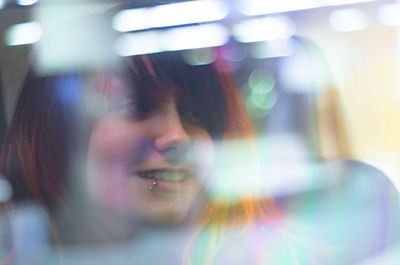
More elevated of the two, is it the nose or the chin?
the nose

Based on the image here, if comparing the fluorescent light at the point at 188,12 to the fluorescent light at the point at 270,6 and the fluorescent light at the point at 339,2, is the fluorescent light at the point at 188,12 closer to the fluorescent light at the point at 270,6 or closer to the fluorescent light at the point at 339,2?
the fluorescent light at the point at 270,6

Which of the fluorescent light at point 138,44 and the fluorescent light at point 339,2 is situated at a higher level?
the fluorescent light at point 339,2

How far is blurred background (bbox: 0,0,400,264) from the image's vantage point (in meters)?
1.48

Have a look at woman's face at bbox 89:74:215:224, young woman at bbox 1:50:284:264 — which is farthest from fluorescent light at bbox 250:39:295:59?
woman's face at bbox 89:74:215:224

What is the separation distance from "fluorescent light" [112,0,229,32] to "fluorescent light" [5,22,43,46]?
0.79ft

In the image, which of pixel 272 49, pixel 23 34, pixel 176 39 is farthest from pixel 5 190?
pixel 272 49

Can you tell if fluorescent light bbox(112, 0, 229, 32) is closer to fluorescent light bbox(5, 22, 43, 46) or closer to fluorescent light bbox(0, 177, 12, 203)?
fluorescent light bbox(5, 22, 43, 46)

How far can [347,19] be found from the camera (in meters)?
1.51

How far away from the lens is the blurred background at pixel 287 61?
148 cm

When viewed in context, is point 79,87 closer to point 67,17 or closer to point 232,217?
point 67,17

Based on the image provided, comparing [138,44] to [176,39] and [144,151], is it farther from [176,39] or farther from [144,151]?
[144,151]

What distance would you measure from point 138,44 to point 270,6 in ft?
1.41

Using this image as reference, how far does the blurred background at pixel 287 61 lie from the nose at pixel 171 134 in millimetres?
167

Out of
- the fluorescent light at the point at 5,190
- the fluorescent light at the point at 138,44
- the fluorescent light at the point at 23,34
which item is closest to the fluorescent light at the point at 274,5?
the fluorescent light at the point at 138,44
